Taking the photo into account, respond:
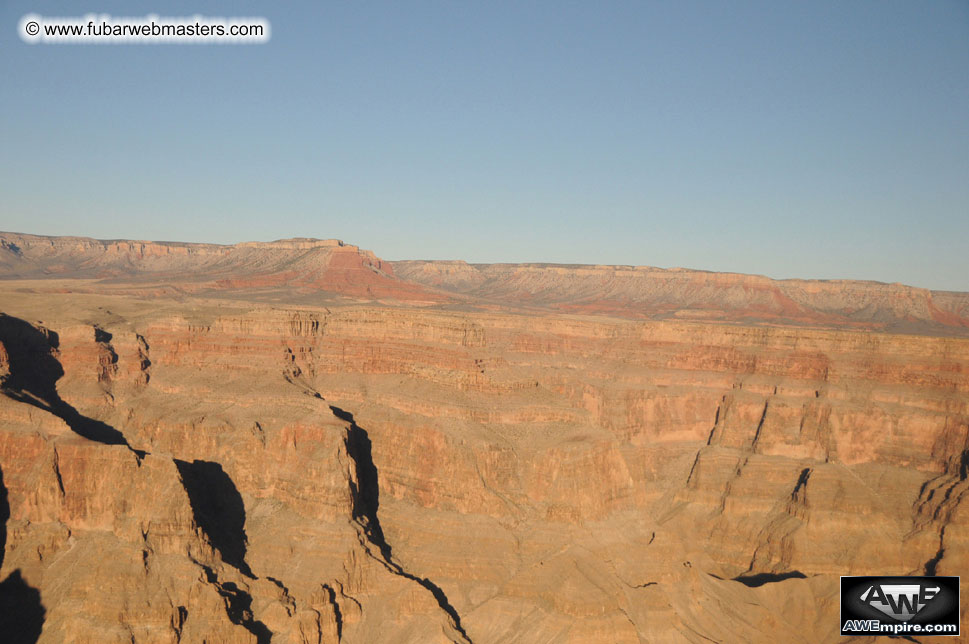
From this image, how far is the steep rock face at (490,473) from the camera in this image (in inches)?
1937

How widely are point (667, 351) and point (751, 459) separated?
18440 millimetres

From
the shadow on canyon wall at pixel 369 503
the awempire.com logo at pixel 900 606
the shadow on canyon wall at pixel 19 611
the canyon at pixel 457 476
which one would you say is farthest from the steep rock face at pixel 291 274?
the awempire.com logo at pixel 900 606

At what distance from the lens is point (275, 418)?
204ft

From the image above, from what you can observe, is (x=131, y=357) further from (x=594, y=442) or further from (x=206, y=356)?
(x=594, y=442)

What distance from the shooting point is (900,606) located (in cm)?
5572

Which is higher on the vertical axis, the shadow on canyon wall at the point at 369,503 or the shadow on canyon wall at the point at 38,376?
the shadow on canyon wall at the point at 38,376

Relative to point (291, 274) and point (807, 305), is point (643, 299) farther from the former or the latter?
point (291, 274)

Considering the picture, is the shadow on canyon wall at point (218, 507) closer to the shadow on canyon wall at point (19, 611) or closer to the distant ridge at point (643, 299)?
the shadow on canyon wall at point (19, 611)

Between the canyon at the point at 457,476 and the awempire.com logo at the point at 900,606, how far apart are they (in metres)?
1.85

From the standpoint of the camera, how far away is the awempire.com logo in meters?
55.2

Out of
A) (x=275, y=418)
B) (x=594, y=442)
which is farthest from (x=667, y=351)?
(x=275, y=418)

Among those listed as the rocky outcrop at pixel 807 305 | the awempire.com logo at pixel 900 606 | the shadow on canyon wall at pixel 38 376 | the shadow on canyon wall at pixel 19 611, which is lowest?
the awempire.com logo at pixel 900 606

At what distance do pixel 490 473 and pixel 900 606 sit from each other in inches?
1209

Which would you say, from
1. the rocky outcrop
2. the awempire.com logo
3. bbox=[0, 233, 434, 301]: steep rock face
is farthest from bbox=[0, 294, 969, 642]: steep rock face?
the rocky outcrop
